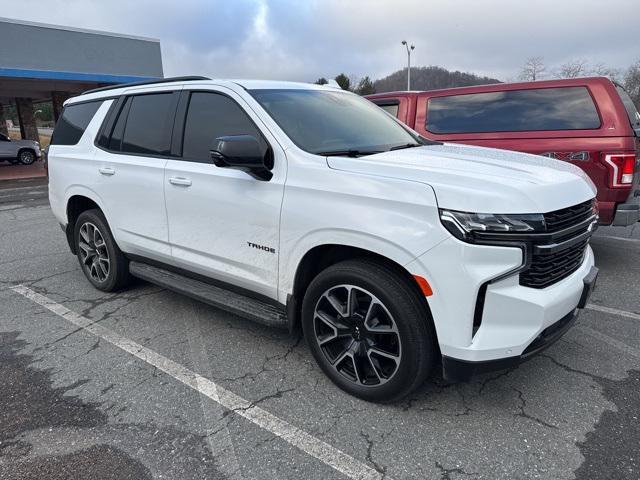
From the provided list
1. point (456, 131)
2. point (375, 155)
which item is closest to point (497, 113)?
point (456, 131)

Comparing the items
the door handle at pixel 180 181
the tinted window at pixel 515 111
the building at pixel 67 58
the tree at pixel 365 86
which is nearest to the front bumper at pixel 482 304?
the door handle at pixel 180 181

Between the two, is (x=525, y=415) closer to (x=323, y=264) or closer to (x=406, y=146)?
(x=323, y=264)

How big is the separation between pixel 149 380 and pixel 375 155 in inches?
82.1

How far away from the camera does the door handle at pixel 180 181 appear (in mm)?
3502

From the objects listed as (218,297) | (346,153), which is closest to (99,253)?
(218,297)

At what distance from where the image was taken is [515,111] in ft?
19.5

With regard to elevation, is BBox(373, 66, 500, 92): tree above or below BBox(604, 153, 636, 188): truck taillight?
above

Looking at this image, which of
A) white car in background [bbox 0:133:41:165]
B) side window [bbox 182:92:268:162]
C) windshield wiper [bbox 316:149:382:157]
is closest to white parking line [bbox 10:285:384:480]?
side window [bbox 182:92:268:162]

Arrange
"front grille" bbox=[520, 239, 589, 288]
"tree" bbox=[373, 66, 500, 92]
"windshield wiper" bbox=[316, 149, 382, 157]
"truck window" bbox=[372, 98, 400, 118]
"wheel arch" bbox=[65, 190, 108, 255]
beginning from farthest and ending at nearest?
1. "tree" bbox=[373, 66, 500, 92]
2. "truck window" bbox=[372, 98, 400, 118]
3. "wheel arch" bbox=[65, 190, 108, 255]
4. "windshield wiper" bbox=[316, 149, 382, 157]
5. "front grille" bbox=[520, 239, 589, 288]

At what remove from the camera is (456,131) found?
6.42 m

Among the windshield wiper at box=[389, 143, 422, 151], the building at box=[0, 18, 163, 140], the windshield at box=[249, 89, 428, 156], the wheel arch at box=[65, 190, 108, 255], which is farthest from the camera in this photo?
the building at box=[0, 18, 163, 140]

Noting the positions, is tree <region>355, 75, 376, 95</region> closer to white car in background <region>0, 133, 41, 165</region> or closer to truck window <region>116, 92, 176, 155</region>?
white car in background <region>0, 133, 41, 165</region>

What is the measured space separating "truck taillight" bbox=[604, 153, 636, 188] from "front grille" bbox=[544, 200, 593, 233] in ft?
8.15

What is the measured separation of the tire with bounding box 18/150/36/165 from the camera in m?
21.5
